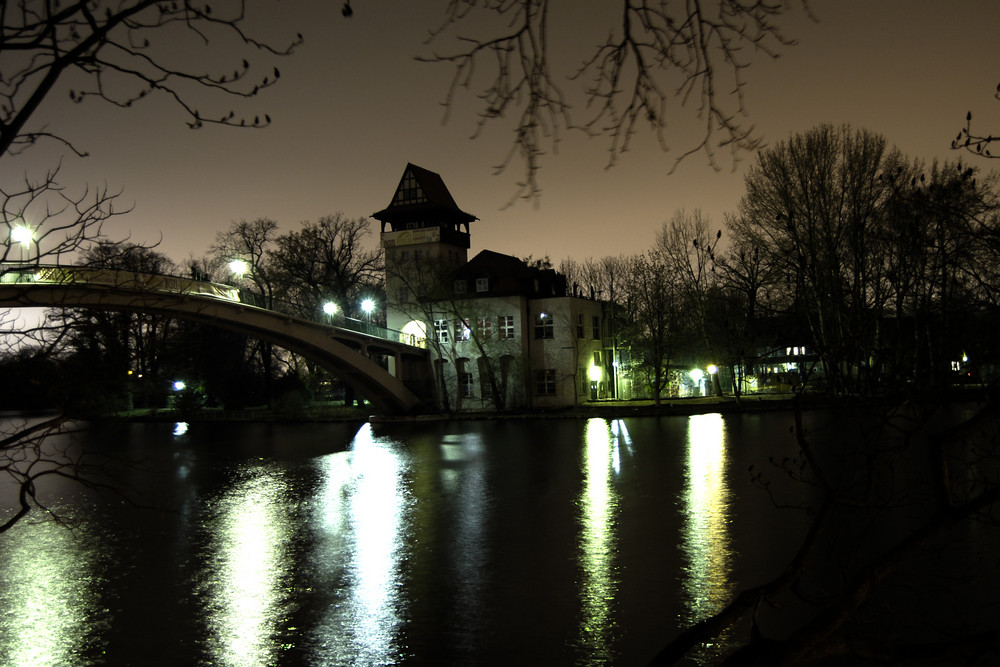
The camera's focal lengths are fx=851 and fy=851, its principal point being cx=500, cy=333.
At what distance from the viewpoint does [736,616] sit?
301cm

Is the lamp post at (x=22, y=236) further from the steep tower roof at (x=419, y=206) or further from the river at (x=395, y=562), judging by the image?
the steep tower roof at (x=419, y=206)

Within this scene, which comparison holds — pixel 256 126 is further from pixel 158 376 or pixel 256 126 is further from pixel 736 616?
pixel 736 616

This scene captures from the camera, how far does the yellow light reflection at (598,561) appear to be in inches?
340

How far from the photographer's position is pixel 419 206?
5778cm

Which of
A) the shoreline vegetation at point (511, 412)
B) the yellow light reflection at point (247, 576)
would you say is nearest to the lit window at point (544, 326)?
the shoreline vegetation at point (511, 412)

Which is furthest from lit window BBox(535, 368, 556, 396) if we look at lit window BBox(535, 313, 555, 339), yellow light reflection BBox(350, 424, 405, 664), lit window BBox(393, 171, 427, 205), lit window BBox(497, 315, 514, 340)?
yellow light reflection BBox(350, 424, 405, 664)

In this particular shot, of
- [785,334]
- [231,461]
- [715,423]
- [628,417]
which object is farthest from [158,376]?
[628,417]

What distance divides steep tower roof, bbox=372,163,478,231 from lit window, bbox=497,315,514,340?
9920mm

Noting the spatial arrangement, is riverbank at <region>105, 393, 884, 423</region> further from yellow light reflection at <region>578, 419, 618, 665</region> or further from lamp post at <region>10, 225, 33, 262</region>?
lamp post at <region>10, 225, 33, 262</region>

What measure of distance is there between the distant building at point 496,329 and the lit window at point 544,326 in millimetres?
61

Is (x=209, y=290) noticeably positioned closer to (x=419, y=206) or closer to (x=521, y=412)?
(x=521, y=412)

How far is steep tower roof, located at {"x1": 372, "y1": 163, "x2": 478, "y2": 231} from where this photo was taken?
190 ft

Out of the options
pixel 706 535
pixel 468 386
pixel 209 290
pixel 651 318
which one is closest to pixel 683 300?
pixel 651 318

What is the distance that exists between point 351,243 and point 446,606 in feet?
171
